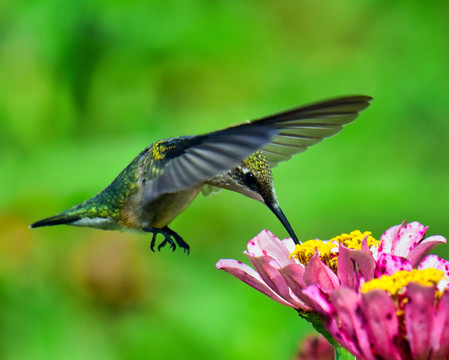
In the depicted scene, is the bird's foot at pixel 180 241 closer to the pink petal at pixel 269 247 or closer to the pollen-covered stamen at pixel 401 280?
the pink petal at pixel 269 247

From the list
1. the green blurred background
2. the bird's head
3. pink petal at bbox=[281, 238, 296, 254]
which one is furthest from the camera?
the green blurred background

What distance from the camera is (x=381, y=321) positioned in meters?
1.13

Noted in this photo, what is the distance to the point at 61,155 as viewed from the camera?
2848 mm

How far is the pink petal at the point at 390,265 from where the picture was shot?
1.35 metres

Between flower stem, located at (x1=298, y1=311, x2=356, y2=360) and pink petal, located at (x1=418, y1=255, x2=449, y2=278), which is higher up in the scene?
pink petal, located at (x1=418, y1=255, x2=449, y2=278)

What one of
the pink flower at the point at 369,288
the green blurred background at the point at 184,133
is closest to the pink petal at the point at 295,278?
the pink flower at the point at 369,288

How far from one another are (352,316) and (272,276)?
9.4 inches

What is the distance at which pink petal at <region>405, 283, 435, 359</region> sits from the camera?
1116mm

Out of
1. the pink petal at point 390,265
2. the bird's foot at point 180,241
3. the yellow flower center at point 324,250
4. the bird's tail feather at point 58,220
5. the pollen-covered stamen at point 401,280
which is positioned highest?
the bird's tail feather at point 58,220

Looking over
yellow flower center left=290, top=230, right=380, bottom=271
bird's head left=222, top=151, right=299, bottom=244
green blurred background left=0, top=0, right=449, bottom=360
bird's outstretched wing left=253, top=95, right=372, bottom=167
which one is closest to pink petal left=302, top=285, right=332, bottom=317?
yellow flower center left=290, top=230, right=380, bottom=271

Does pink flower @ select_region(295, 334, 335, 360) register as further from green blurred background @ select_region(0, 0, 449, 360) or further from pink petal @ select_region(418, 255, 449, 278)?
green blurred background @ select_region(0, 0, 449, 360)

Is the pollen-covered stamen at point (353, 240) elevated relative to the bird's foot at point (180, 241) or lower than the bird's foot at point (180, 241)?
lower

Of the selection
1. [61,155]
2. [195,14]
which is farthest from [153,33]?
[61,155]

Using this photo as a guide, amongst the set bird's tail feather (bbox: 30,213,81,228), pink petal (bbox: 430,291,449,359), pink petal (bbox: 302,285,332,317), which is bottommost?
pink petal (bbox: 430,291,449,359)
